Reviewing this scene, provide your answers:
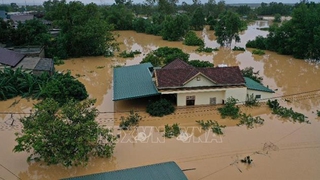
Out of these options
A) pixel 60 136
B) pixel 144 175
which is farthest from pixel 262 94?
pixel 60 136

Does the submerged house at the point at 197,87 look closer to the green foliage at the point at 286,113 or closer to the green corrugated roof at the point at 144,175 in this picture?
the green foliage at the point at 286,113

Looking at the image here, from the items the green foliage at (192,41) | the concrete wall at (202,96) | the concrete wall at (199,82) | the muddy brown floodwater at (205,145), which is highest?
the green foliage at (192,41)

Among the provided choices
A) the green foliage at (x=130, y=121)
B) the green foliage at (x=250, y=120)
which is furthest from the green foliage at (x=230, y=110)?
the green foliage at (x=130, y=121)

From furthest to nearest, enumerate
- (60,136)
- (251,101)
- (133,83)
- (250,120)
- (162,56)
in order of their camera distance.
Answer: (162,56) → (133,83) → (251,101) → (250,120) → (60,136)

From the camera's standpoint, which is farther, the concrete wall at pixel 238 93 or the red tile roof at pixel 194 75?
the concrete wall at pixel 238 93

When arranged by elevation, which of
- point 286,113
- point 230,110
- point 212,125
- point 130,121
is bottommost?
point 212,125

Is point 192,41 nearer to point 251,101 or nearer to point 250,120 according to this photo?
point 251,101
